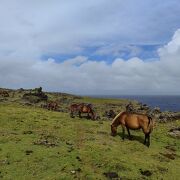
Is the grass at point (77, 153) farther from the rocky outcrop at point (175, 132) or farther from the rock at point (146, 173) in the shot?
the rocky outcrop at point (175, 132)

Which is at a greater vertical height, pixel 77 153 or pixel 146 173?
pixel 77 153

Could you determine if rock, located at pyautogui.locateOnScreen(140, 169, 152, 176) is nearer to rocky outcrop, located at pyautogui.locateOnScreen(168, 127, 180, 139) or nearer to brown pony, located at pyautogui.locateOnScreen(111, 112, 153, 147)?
brown pony, located at pyautogui.locateOnScreen(111, 112, 153, 147)

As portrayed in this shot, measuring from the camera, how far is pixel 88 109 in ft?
152

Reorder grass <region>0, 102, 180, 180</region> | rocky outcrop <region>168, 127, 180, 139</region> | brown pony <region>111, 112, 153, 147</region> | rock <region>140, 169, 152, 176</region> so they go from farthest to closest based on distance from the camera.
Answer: rocky outcrop <region>168, 127, 180, 139</region> < brown pony <region>111, 112, 153, 147</region> < rock <region>140, 169, 152, 176</region> < grass <region>0, 102, 180, 180</region>

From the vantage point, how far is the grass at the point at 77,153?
79.4 feet

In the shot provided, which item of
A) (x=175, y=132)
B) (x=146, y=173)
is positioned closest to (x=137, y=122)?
(x=146, y=173)

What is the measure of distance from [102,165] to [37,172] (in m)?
4.74

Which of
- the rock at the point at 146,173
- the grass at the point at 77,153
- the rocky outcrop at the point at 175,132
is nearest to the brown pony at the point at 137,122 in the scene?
the grass at the point at 77,153

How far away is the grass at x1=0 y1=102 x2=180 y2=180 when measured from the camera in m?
24.2

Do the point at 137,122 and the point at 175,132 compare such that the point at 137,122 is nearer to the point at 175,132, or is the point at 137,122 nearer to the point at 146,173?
the point at 146,173

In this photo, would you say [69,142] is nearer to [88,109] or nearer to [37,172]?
[37,172]

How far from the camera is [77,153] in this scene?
27406mm

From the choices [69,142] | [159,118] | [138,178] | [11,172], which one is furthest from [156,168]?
[159,118]

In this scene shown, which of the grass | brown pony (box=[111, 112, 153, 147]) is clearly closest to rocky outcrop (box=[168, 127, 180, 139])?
the grass
